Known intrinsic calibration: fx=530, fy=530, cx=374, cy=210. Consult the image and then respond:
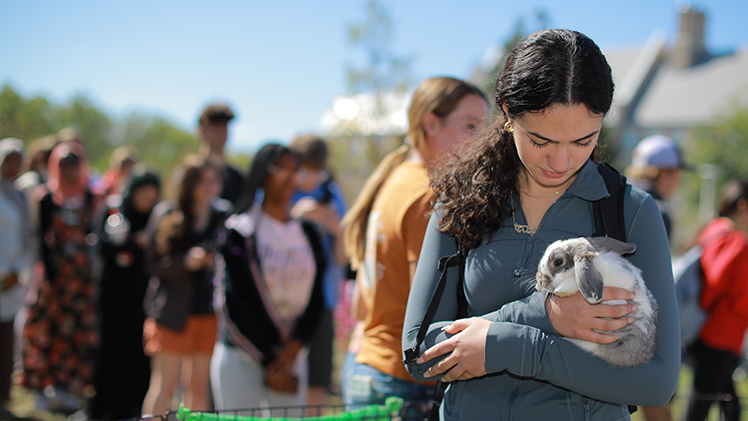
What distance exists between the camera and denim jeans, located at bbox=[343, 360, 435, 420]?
224 cm

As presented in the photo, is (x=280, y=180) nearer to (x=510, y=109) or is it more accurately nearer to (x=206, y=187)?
(x=206, y=187)

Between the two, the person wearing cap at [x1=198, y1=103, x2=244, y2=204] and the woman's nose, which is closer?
the woman's nose

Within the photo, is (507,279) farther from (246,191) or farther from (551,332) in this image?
(246,191)

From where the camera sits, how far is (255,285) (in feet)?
10.8

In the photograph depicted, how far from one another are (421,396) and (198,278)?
2.46m

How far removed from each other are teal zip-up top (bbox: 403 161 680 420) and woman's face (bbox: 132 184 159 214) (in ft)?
13.9

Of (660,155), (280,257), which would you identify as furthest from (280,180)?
(660,155)

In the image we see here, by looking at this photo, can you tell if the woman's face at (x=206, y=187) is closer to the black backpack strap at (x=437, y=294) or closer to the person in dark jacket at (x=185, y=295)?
the person in dark jacket at (x=185, y=295)

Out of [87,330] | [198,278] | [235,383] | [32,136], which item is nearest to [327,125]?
[32,136]

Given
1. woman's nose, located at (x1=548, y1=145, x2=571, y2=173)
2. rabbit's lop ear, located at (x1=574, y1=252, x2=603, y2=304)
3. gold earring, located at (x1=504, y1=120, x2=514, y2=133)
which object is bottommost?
rabbit's lop ear, located at (x1=574, y1=252, x2=603, y2=304)

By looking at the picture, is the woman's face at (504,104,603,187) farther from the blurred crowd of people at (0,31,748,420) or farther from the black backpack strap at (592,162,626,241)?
the black backpack strap at (592,162,626,241)

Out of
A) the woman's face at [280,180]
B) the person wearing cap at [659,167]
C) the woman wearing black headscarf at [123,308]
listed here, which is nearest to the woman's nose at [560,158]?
the woman's face at [280,180]

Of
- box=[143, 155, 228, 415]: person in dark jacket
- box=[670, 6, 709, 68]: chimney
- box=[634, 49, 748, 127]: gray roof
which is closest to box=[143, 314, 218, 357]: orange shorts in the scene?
box=[143, 155, 228, 415]: person in dark jacket

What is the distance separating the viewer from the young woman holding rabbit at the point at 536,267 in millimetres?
1473
